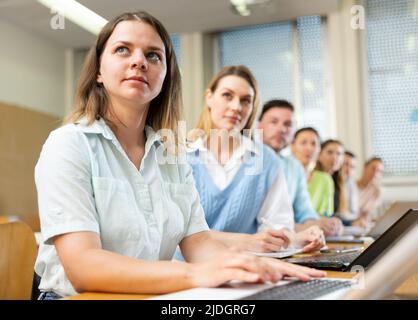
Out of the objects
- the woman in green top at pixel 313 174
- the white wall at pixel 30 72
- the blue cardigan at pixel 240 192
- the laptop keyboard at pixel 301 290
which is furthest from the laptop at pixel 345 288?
the woman in green top at pixel 313 174

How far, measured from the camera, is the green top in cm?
214

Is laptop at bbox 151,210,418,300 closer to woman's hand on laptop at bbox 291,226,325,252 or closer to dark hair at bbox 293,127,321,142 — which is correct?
woman's hand on laptop at bbox 291,226,325,252

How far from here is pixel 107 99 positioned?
0.63 meters

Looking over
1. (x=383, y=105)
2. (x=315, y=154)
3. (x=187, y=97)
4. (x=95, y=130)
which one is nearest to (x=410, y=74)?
(x=383, y=105)

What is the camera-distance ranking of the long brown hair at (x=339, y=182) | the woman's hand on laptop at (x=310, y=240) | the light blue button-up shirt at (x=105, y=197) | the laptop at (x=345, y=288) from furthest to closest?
the long brown hair at (x=339, y=182) → the woman's hand on laptop at (x=310, y=240) → the light blue button-up shirt at (x=105, y=197) → the laptop at (x=345, y=288)

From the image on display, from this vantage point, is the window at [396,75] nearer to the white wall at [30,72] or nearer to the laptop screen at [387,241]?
the laptop screen at [387,241]

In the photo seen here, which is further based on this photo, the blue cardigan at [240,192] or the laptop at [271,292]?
the blue cardigan at [240,192]

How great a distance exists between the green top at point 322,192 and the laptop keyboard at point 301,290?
65.4 inches

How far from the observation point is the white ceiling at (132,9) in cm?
53

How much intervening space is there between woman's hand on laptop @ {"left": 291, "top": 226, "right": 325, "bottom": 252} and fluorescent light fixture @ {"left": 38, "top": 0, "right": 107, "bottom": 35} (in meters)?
0.49

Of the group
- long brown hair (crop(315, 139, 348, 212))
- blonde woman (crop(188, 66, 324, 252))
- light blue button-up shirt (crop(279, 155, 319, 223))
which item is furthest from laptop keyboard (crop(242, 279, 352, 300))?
long brown hair (crop(315, 139, 348, 212))

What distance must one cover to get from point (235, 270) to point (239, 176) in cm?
56

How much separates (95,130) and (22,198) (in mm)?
115

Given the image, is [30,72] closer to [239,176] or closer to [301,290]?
[301,290]
